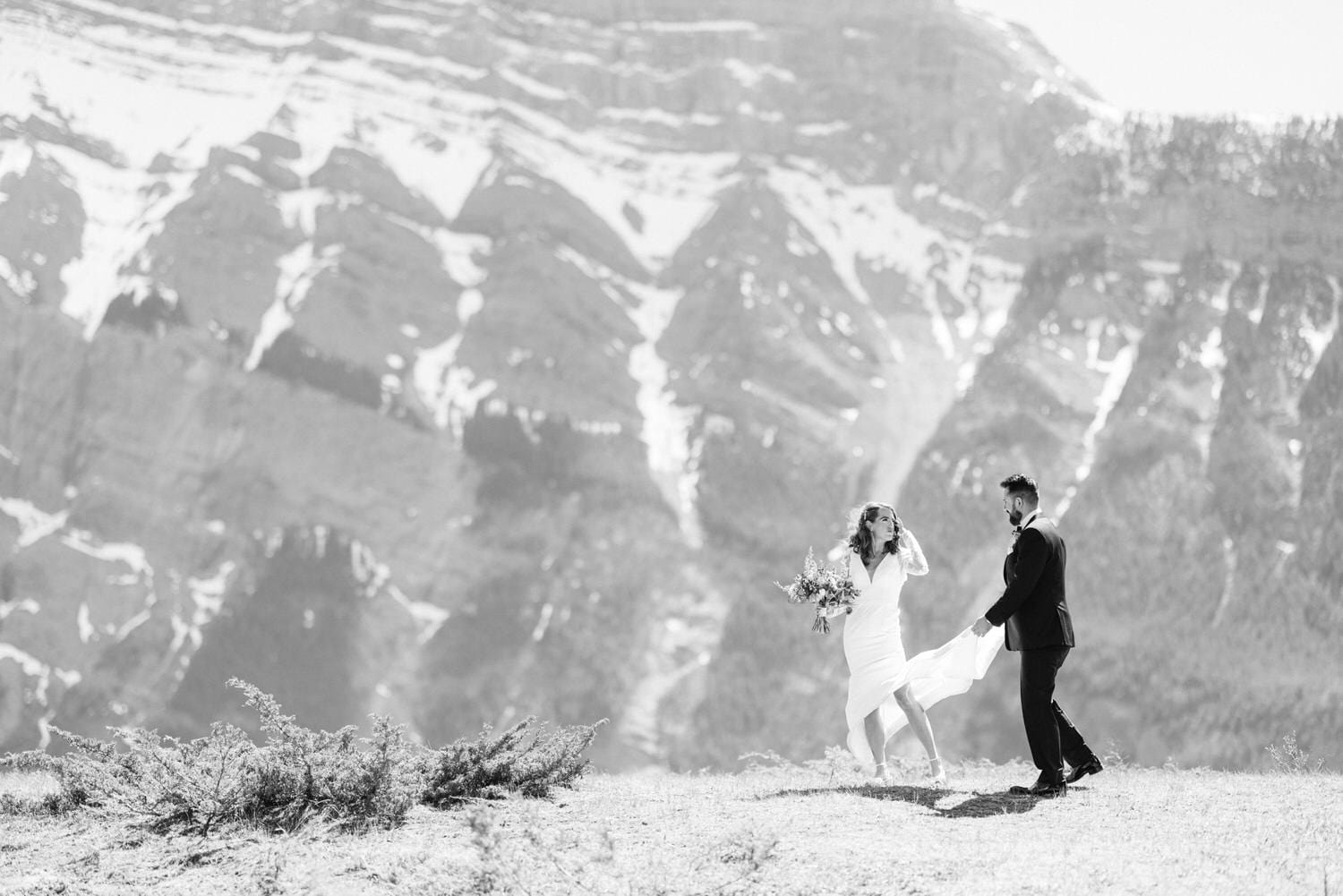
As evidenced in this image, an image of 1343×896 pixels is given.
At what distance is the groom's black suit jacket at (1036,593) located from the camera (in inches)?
568

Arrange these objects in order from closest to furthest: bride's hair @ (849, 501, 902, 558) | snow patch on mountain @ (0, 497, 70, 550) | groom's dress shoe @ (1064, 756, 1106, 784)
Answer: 1. groom's dress shoe @ (1064, 756, 1106, 784)
2. bride's hair @ (849, 501, 902, 558)
3. snow patch on mountain @ (0, 497, 70, 550)

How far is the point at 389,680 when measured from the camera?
16750 centimetres

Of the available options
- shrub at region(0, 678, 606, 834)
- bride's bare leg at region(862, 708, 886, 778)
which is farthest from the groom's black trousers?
shrub at region(0, 678, 606, 834)

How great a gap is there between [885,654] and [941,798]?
6.35 ft

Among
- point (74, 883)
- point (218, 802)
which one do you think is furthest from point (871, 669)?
point (74, 883)

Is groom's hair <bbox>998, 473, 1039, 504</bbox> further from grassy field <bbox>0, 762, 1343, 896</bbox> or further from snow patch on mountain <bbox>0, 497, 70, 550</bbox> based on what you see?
snow patch on mountain <bbox>0, 497, 70, 550</bbox>

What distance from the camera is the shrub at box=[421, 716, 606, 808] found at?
1465cm

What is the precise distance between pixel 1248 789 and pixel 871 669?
12.2ft

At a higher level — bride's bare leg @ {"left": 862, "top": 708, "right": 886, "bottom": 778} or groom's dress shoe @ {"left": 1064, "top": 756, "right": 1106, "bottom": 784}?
groom's dress shoe @ {"left": 1064, "top": 756, "right": 1106, "bottom": 784}

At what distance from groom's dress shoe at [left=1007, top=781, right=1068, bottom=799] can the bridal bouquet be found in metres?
2.53

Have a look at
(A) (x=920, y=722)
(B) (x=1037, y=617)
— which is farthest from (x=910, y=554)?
(B) (x=1037, y=617)

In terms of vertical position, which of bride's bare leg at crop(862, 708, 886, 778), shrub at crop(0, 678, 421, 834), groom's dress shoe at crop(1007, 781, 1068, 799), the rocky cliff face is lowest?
the rocky cliff face

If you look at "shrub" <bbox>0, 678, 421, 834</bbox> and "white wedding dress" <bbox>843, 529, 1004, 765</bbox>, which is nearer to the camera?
"shrub" <bbox>0, 678, 421, 834</bbox>

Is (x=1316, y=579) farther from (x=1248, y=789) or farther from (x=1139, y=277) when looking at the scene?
(x=1248, y=789)
